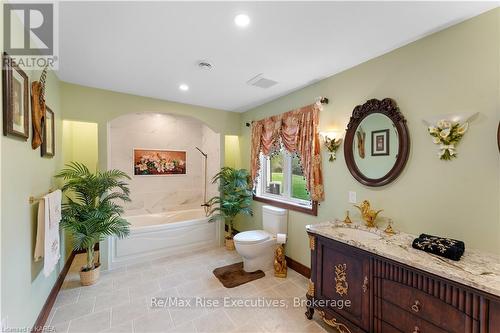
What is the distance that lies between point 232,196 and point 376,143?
2.31m

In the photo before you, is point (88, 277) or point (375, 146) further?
point (88, 277)

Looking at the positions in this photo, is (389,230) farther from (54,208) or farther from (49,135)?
(49,135)

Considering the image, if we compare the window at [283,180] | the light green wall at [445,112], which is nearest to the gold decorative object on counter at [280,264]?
the window at [283,180]

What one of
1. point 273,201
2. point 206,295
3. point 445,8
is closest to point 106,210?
point 206,295

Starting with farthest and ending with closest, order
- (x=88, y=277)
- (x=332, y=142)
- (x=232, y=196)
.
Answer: (x=232, y=196) < (x=88, y=277) < (x=332, y=142)

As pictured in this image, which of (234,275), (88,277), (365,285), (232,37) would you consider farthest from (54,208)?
(365,285)

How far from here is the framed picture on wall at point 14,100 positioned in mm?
1274

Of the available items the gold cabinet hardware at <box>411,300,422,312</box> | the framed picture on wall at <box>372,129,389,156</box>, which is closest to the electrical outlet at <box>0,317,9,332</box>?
the gold cabinet hardware at <box>411,300,422,312</box>

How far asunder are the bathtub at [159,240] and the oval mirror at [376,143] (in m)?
2.58

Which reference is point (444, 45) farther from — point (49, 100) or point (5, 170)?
point (49, 100)

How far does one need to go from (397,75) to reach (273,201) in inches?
85.2

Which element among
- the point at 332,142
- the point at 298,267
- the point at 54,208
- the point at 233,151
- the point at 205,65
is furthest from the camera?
the point at 233,151

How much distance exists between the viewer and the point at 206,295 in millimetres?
2377

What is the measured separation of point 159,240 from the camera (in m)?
3.29
